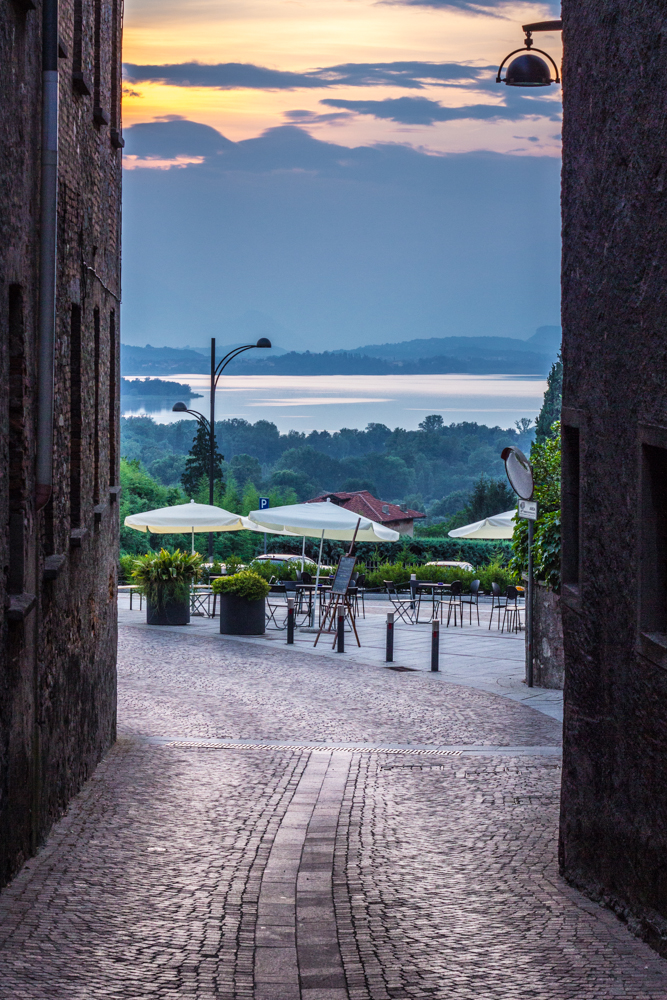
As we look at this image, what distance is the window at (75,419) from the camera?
10875mm

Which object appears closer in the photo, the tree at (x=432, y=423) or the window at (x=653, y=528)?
the window at (x=653, y=528)

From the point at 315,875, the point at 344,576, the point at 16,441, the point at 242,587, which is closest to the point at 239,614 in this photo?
the point at 242,587

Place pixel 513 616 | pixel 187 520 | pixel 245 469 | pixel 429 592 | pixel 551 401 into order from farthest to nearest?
pixel 245 469 → pixel 551 401 → pixel 429 592 → pixel 187 520 → pixel 513 616

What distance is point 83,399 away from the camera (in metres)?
11.2

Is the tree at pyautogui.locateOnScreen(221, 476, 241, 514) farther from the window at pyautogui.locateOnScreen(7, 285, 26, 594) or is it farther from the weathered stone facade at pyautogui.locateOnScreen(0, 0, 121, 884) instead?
the window at pyautogui.locateOnScreen(7, 285, 26, 594)

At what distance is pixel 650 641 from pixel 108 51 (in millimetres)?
8997

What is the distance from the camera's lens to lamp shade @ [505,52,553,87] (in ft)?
40.5

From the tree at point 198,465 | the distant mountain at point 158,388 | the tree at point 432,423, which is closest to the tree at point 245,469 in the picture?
the distant mountain at point 158,388

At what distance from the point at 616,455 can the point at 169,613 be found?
693 inches

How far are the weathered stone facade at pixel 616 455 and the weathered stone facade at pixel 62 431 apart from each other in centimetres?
361

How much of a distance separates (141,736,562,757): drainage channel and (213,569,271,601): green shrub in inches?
376

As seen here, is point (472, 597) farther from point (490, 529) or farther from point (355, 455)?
point (355, 455)

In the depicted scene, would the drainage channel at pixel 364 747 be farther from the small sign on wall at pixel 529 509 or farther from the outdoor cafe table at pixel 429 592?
the outdoor cafe table at pixel 429 592

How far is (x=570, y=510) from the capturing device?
9055mm
